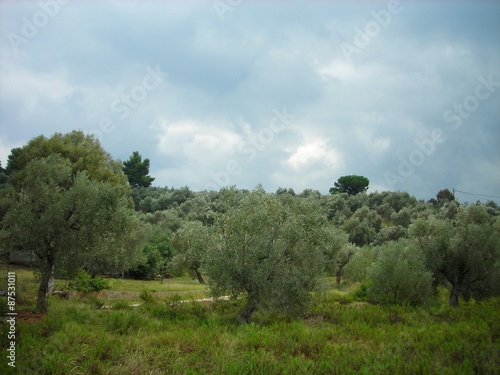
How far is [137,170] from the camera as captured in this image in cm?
13212

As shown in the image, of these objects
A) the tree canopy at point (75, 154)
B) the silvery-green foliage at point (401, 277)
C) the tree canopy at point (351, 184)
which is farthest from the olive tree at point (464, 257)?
the tree canopy at point (351, 184)

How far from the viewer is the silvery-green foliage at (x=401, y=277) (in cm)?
3575

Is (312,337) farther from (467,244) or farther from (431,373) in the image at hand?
(467,244)

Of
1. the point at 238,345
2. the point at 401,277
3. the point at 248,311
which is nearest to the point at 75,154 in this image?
the point at 248,311

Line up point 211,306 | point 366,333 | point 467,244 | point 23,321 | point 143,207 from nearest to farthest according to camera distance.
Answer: point 23,321 < point 366,333 < point 211,306 < point 467,244 < point 143,207

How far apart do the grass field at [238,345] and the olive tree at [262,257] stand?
256 cm

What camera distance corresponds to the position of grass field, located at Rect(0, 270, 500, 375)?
15547 millimetres

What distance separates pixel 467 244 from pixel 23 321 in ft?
137

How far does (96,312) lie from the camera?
27.0 m

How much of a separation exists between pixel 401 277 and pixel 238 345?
22383 millimetres

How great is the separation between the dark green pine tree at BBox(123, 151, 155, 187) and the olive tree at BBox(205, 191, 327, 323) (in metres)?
107

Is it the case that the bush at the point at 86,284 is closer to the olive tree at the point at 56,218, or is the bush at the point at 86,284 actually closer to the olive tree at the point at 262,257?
the olive tree at the point at 56,218

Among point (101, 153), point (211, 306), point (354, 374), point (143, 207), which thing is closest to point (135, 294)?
point (211, 306)

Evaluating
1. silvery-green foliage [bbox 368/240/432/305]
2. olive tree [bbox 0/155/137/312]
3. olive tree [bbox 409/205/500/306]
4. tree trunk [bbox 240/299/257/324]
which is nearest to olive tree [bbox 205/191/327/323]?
tree trunk [bbox 240/299/257/324]
